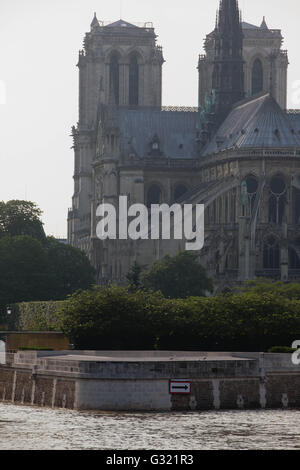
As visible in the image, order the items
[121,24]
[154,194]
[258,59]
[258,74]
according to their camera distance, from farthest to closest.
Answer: [121,24], [258,74], [258,59], [154,194]

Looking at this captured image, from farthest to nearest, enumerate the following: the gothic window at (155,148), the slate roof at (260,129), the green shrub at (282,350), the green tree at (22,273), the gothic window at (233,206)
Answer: the gothic window at (155,148) < the slate roof at (260,129) < the gothic window at (233,206) < the green tree at (22,273) < the green shrub at (282,350)

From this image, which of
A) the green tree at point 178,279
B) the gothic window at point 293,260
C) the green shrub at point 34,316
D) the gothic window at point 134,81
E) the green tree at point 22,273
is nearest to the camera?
the green shrub at point 34,316

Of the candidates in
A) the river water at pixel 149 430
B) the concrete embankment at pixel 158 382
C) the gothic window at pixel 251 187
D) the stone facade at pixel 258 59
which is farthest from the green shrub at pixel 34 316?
the stone facade at pixel 258 59

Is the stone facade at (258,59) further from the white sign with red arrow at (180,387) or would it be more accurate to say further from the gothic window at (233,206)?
the white sign with red arrow at (180,387)

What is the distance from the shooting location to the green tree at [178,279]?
403 ft

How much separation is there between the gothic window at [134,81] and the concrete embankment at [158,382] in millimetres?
98736

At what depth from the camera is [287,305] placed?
78688 millimetres

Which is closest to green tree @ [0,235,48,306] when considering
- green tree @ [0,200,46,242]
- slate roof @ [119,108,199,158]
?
green tree @ [0,200,46,242]

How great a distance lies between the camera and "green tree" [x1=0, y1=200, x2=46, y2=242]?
13738cm

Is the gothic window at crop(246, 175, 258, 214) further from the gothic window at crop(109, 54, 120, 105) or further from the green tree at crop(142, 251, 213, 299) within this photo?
the gothic window at crop(109, 54, 120, 105)

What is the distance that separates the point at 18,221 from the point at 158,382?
74.7 metres

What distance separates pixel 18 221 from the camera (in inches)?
5413

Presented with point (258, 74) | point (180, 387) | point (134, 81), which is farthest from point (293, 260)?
point (180, 387)

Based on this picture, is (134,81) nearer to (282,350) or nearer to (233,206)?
(233,206)
